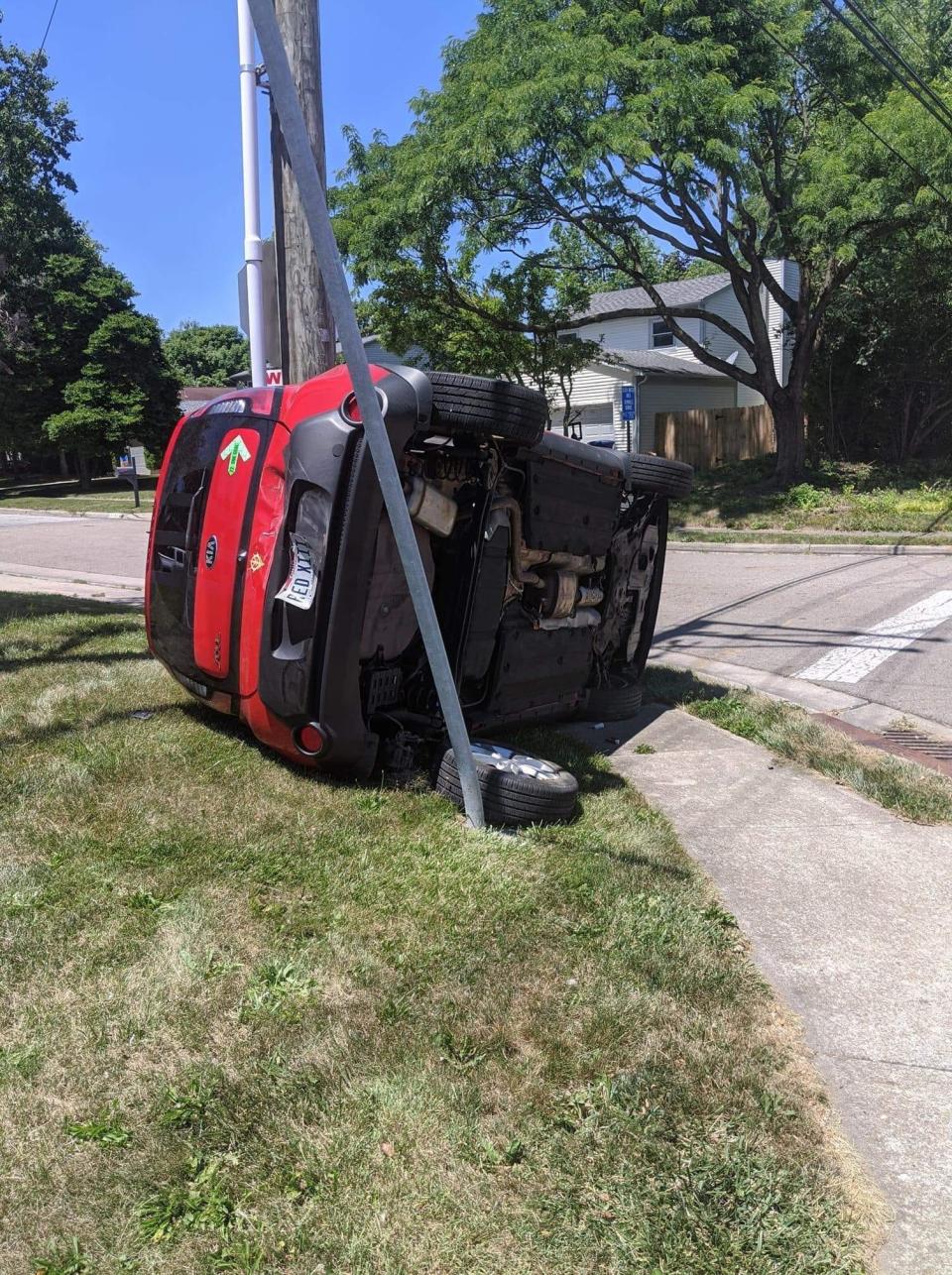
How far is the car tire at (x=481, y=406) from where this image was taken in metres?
4.14

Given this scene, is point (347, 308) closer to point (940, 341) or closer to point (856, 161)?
point (856, 161)

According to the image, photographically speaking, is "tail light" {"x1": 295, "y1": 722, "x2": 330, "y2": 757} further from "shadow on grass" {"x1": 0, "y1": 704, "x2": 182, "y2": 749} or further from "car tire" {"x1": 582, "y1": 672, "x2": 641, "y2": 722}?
"car tire" {"x1": 582, "y1": 672, "x2": 641, "y2": 722}

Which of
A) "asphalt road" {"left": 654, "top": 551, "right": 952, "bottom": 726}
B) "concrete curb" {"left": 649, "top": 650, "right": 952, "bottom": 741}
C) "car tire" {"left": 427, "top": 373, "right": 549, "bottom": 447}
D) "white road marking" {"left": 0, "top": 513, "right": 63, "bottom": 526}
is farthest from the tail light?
"white road marking" {"left": 0, "top": 513, "right": 63, "bottom": 526}

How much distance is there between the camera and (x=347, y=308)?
3.28 meters

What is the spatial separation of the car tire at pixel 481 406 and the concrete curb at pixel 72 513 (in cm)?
2334

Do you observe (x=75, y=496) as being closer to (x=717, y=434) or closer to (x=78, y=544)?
(x=78, y=544)

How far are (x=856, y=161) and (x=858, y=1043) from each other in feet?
A: 57.7

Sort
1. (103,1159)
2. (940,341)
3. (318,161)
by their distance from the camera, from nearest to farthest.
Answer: (103,1159) < (318,161) < (940,341)

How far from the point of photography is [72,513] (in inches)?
1164

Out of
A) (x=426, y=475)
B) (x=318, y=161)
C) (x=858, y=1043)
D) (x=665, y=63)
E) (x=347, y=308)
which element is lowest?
(x=858, y=1043)

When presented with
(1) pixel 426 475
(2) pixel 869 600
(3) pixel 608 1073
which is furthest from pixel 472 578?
(2) pixel 869 600

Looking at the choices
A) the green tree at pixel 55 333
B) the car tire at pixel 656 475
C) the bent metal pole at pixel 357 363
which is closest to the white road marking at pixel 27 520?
the green tree at pixel 55 333

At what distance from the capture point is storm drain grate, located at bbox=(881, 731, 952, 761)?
6203mm

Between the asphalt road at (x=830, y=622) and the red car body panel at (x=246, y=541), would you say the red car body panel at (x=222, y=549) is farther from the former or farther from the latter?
the asphalt road at (x=830, y=622)
